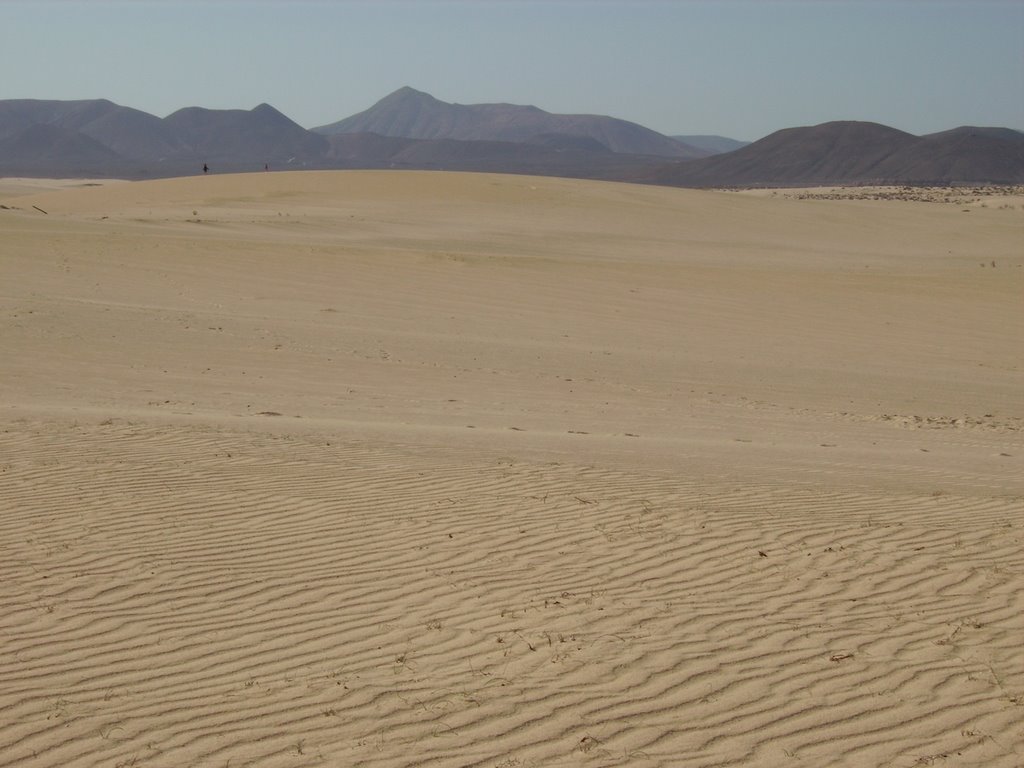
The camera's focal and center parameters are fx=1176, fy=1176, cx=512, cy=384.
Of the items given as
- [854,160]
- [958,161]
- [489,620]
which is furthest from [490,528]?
[854,160]

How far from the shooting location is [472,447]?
10266mm

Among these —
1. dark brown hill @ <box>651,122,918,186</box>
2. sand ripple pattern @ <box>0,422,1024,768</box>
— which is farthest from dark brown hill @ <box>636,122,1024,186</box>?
sand ripple pattern @ <box>0,422,1024,768</box>

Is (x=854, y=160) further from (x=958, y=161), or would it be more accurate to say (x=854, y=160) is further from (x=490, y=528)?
(x=490, y=528)

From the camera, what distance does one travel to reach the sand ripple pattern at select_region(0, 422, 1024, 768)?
15.0 ft

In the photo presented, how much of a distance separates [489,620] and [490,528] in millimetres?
1710

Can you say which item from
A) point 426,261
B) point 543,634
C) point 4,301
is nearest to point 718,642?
point 543,634

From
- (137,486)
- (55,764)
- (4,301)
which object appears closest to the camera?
(55,764)

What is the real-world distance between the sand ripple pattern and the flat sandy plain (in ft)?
0.07

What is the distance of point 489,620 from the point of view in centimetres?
581

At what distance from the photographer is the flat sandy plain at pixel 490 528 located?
4715 mm

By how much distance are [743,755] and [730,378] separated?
1085 centimetres

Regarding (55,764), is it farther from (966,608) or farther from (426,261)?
(426,261)

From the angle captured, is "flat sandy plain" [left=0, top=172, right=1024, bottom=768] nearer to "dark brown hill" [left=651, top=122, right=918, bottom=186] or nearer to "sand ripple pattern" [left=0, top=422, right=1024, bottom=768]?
"sand ripple pattern" [left=0, top=422, right=1024, bottom=768]

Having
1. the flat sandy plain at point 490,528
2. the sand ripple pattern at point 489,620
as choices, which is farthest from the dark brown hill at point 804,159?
the sand ripple pattern at point 489,620
